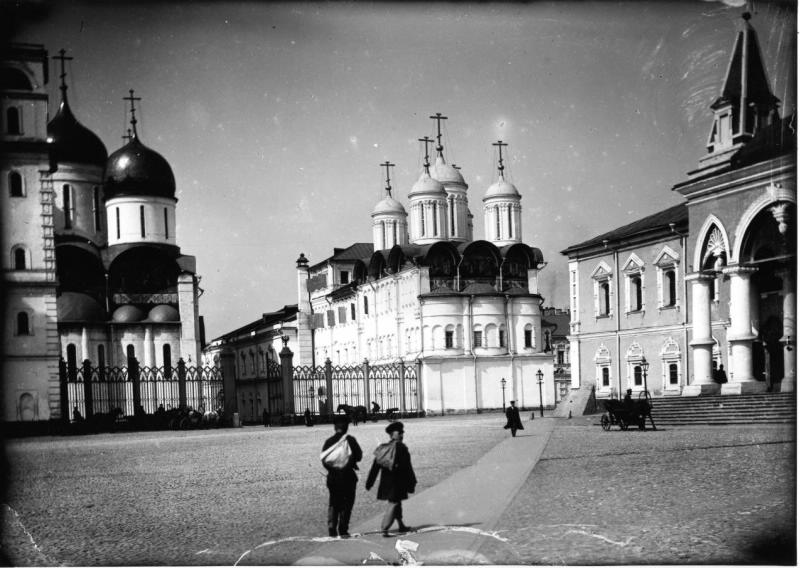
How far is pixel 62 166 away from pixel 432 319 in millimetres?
15682

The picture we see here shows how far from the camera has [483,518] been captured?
10914mm

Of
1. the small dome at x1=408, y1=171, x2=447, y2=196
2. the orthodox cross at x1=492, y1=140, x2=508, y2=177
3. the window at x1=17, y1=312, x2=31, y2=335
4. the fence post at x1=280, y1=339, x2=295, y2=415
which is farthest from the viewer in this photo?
the fence post at x1=280, y1=339, x2=295, y2=415

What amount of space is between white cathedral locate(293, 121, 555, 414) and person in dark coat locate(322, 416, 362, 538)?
4.20 meters

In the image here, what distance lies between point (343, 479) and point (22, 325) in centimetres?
534

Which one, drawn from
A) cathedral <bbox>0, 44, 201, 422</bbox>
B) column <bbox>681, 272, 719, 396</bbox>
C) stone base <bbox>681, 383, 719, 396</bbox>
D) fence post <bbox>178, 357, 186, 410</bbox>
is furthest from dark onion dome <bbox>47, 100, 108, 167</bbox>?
stone base <bbox>681, 383, 719, 396</bbox>

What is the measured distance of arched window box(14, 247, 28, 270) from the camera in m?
13.4

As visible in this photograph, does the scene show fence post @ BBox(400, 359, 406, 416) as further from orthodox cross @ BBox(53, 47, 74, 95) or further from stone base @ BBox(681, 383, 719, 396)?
orthodox cross @ BBox(53, 47, 74, 95)

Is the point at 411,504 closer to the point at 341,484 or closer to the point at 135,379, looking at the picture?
the point at 341,484

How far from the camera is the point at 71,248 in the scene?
15711 mm

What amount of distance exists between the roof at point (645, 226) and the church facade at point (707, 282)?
4cm

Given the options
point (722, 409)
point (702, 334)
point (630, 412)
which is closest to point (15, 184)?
point (630, 412)

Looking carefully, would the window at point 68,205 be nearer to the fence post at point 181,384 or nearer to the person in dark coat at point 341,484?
the fence post at point 181,384

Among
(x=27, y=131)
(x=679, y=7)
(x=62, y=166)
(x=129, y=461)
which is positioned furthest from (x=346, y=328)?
(x=679, y=7)

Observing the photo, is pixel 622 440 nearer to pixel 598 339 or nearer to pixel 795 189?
pixel 795 189
